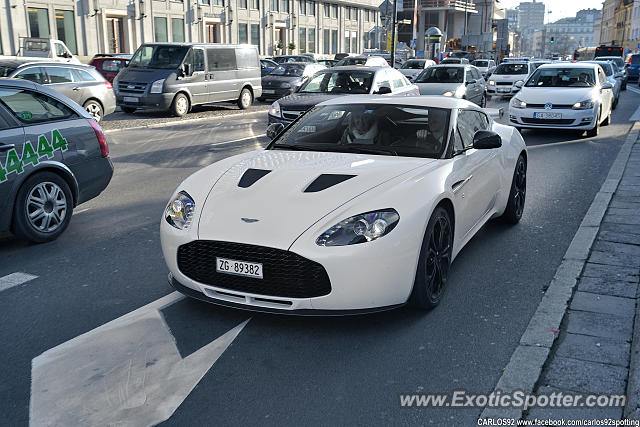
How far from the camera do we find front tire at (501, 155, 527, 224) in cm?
659

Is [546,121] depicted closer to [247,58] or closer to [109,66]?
[247,58]

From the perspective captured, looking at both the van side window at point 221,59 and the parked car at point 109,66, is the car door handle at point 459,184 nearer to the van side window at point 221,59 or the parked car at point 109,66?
the van side window at point 221,59

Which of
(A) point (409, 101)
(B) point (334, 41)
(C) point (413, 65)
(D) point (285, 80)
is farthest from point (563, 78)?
(B) point (334, 41)

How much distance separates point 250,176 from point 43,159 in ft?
8.64

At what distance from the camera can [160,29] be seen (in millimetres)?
46219

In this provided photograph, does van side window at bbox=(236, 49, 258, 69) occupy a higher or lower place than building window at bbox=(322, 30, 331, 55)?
lower

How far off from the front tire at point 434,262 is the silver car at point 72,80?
1195 cm

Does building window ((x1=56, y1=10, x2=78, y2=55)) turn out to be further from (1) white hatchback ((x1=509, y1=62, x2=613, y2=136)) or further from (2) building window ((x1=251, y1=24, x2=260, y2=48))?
(1) white hatchback ((x1=509, y1=62, x2=613, y2=136))

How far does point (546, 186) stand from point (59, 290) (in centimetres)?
661

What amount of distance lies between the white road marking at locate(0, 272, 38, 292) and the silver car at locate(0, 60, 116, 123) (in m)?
10.2

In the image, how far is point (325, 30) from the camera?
6894 cm

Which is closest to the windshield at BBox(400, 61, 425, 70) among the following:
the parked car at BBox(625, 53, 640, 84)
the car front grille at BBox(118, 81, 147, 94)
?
the car front grille at BBox(118, 81, 147, 94)

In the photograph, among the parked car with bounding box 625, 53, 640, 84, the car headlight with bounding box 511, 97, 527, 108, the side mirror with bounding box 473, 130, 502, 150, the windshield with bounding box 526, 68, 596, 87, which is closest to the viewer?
the side mirror with bounding box 473, 130, 502, 150

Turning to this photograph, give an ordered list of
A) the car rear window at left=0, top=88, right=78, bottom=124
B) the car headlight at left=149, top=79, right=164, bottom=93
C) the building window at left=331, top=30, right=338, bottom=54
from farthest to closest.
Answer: the building window at left=331, top=30, right=338, bottom=54, the car headlight at left=149, top=79, right=164, bottom=93, the car rear window at left=0, top=88, right=78, bottom=124
